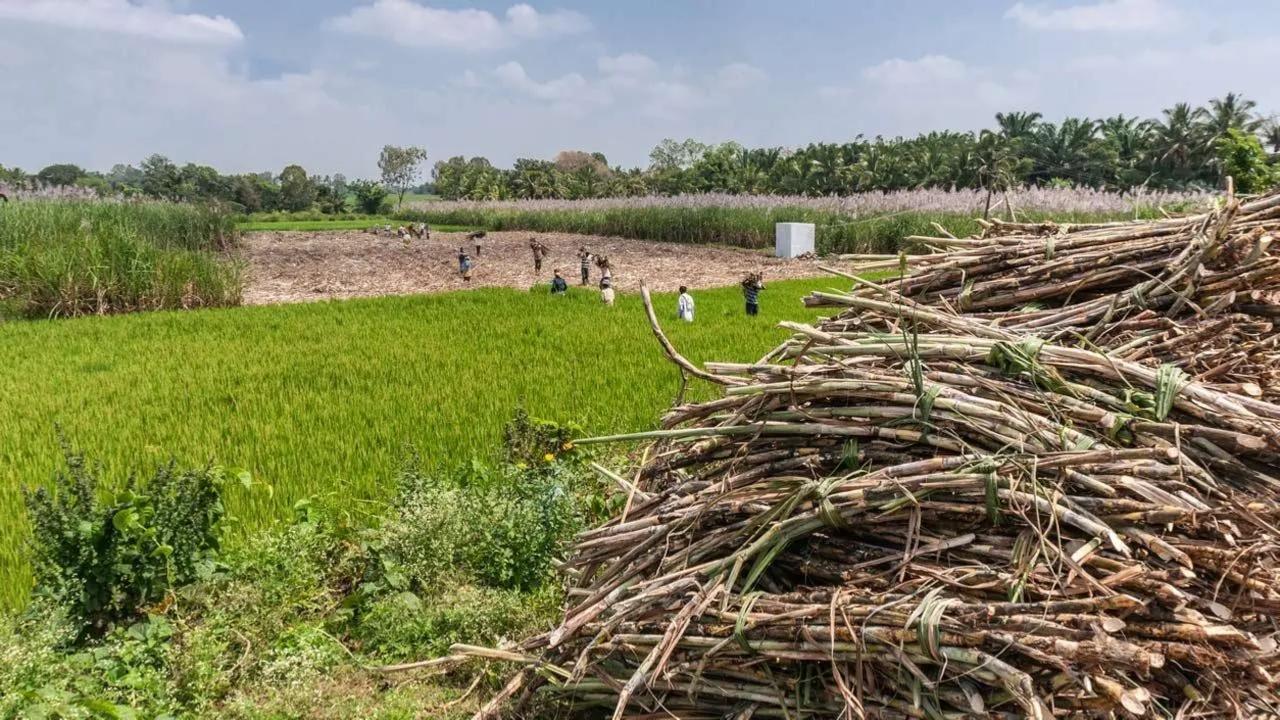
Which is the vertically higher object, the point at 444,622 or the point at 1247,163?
the point at 1247,163

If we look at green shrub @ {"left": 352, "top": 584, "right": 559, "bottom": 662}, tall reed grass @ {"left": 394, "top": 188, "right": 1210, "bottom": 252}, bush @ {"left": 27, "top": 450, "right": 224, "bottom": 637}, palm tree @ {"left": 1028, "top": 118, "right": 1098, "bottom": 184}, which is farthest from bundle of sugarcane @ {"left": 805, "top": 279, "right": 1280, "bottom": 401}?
palm tree @ {"left": 1028, "top": 118, "right": 1098, "bottom": 184}

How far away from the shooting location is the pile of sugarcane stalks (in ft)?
7.98

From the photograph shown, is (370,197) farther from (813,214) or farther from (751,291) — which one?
(751,291)

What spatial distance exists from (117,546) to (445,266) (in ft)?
57.9

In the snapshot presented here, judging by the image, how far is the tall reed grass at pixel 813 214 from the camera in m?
20.6

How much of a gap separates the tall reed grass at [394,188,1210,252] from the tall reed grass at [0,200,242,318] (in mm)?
11308

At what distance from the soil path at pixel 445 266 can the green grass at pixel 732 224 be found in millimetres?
1665

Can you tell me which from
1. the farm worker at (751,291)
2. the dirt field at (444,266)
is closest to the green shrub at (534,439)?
the farm worker at (751,291)

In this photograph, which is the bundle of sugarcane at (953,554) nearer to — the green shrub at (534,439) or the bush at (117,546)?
the bush at (117,546)

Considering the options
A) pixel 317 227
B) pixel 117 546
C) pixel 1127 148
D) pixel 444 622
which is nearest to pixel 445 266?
pixel 117 546

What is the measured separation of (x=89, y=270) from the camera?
42.1 ft

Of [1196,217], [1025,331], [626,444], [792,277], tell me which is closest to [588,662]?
[1025,331]

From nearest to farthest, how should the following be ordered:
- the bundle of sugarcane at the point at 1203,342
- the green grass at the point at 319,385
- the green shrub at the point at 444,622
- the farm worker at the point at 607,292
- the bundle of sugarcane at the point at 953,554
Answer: the bundle of sugarcane at the point at 953,554
the bundle of sugarcane at the point at 1203,342
the green shrub at the point at 444,622
the green grass at the point at 319,385
the farm worker at the point at 607,292

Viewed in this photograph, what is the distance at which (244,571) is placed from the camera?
3.80 meters
